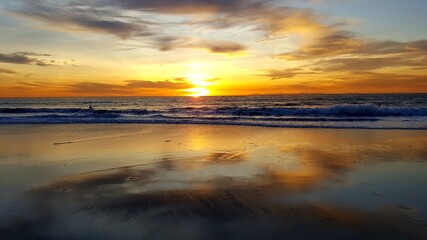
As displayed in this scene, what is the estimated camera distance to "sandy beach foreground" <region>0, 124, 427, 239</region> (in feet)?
14.0

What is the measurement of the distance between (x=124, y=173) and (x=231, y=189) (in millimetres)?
2654

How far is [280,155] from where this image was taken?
9344 millimetres

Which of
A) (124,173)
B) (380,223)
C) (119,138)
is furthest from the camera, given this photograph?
(119,138)

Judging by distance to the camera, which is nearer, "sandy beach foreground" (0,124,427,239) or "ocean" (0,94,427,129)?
"sandy beach foreground" (0,124,427,239)

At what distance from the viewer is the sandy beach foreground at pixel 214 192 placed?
14.0ft

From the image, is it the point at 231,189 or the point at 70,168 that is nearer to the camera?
the point at 231,189

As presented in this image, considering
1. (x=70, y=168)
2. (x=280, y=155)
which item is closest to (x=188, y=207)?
(x=70, y=168)

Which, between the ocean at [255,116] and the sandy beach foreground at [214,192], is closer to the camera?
the sandy beach foreground at [214,192]

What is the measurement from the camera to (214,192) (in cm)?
586

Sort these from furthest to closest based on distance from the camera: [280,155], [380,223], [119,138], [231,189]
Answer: [119,138] < [280,155] < [231,189] < [380,223]

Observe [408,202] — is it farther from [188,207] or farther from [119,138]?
[119,138]

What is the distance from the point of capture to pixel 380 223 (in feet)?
14.4

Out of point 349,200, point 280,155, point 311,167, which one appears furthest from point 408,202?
point 280,155

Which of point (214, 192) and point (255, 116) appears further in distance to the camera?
point (255, 116)
